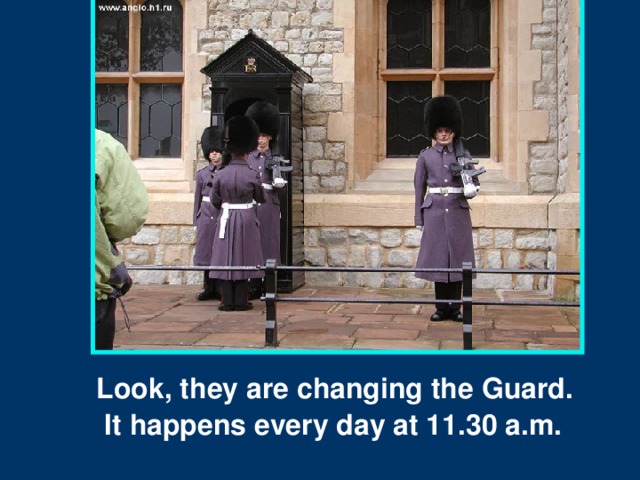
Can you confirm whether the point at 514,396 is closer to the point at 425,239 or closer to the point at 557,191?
the point at 425,239

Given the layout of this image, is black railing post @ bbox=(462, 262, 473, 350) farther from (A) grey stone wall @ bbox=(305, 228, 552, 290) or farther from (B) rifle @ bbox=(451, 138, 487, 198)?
(A) grey stone wall @ bbox=(305, 228, 552, 290)

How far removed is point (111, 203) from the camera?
10.5 ft

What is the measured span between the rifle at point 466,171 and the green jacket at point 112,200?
10.1ft

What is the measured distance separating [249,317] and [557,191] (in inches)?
126

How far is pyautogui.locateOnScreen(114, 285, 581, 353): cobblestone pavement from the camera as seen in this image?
16.6ft

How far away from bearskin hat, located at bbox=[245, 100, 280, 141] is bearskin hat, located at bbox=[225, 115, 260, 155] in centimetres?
71

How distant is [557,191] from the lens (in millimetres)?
7910

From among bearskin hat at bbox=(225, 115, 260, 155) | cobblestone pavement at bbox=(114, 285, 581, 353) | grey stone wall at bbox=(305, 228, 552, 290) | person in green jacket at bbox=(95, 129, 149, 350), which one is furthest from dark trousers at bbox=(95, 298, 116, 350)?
grey stone wall at bbox=(305, 228, 552, 290)

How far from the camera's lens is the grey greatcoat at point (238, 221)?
650cm

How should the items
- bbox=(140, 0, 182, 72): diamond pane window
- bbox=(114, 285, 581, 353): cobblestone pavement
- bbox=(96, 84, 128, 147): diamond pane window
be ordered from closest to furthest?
bbox=(114, 285, 581, 353): cobblestone pavement, bbox=(140, 0, 182, 72): diamond pane window, bbox=(96, 84, 128, 147): diamond pane window

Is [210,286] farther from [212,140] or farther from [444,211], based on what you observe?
[444,211]

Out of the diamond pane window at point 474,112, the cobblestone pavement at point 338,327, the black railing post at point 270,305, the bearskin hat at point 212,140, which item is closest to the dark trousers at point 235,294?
the cobblestone pavement at point 338,327

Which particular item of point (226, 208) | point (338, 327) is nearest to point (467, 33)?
point (226, 208)

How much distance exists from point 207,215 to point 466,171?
2332 mm
